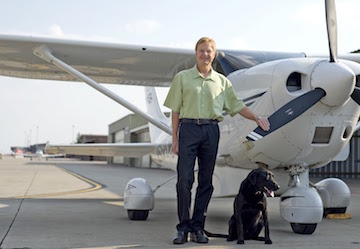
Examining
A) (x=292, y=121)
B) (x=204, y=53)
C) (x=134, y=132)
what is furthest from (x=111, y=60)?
(x=134, y=132)

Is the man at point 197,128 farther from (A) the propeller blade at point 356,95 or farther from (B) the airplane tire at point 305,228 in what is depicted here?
(B) the airplane tire at point 305,228

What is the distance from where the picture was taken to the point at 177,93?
4102 mm

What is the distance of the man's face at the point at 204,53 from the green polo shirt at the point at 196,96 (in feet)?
0.36

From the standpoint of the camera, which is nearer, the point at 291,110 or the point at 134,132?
the point at 291,110

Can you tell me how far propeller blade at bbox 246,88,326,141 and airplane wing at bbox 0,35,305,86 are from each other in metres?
1.36

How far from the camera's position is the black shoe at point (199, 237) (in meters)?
4.00

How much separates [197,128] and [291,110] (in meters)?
0.96

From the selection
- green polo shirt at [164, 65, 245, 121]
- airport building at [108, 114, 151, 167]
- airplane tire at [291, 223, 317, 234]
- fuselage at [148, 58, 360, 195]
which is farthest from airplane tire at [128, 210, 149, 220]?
airport building at [108, 114, 151, 167]

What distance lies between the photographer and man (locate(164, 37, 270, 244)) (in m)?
4.02

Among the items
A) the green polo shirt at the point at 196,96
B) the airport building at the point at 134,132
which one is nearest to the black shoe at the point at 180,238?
the green polo shirt at the point at 196,96

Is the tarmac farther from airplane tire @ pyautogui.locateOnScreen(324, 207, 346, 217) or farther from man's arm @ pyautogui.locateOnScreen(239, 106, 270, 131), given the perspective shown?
man's arm @ pyautogui.locateOnScreen(239, 106, 270, 131)

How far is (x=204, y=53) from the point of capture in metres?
4.04

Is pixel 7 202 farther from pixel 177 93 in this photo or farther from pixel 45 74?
pixel 177 93

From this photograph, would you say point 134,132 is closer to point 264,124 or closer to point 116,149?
point 116,149
